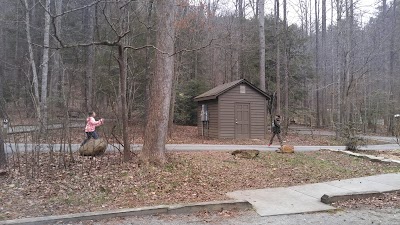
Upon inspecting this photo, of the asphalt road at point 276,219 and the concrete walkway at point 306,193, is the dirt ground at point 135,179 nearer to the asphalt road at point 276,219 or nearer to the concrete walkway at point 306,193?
the concrete walkway at point 306,193

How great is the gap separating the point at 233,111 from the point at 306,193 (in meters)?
13.9

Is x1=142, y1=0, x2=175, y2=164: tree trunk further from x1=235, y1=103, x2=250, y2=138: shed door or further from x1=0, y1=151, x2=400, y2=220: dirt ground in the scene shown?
x1=235, y1=103, x2=250, y2=138: shed door

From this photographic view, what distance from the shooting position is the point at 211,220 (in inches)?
217

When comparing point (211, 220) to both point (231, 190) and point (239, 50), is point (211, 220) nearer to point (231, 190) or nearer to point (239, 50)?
point (231, 190)

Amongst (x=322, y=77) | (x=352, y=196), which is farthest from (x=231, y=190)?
(x=322, y=77)

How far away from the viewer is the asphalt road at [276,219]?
5.38 metres

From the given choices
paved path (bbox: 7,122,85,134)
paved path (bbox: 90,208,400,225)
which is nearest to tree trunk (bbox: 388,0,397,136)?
paved path (bbox: 90,208,400,225)

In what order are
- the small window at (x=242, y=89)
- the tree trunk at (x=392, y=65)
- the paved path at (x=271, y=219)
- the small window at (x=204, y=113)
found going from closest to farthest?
the paved path at (x=271, y=219) < the small window at (x=242, y=89) < the small window at (x=204, y=113) < the tree trunk at (x=392, y=65)

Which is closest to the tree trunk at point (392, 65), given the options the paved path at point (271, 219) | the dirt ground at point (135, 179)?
the dirt ground at point (135, 179)

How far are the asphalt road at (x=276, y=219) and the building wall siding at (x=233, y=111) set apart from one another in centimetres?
1490

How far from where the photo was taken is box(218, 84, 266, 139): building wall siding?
819 inches

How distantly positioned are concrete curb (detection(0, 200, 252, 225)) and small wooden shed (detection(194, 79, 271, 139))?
1454 cm

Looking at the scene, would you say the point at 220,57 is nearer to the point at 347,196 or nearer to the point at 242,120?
the point at 242,120

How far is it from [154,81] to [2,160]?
13.9 feet
